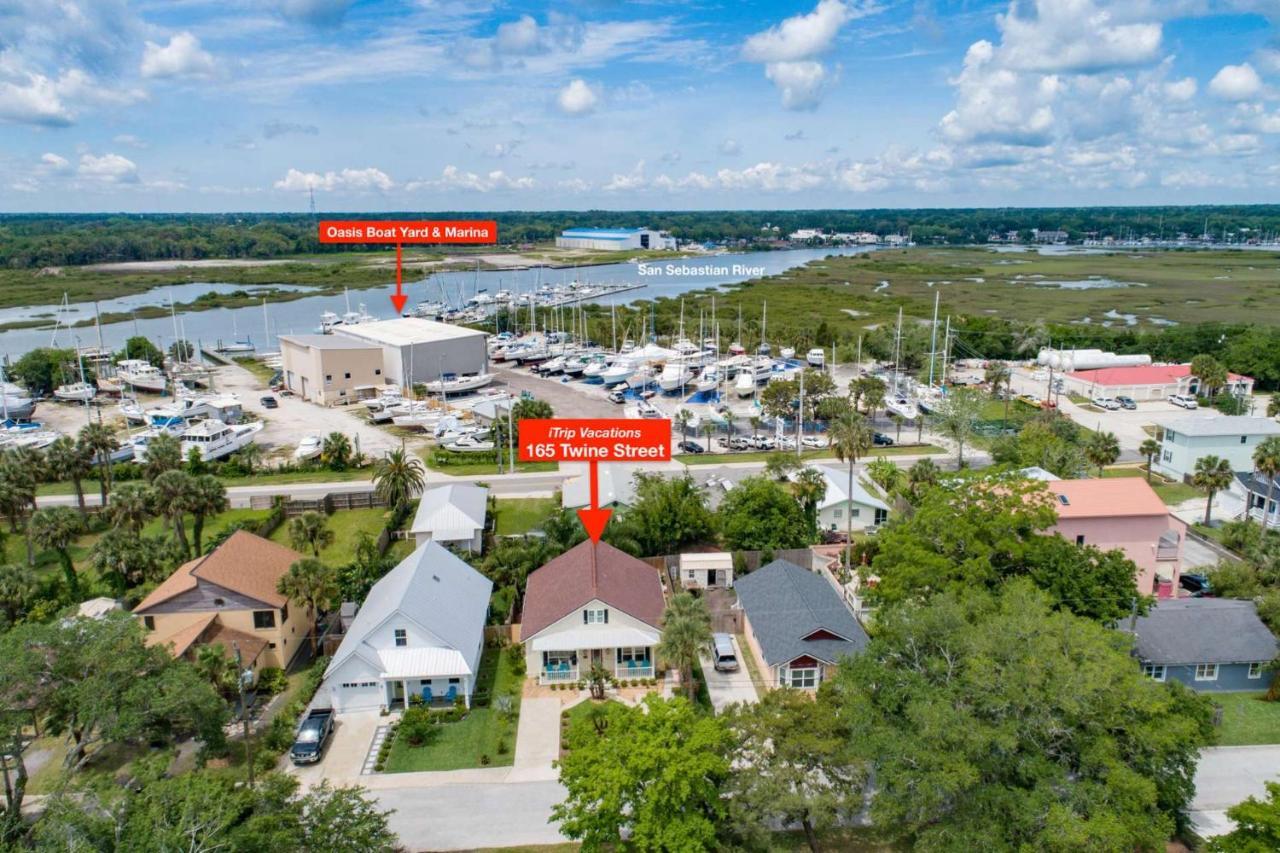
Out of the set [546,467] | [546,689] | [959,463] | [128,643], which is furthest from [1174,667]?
[546,467]

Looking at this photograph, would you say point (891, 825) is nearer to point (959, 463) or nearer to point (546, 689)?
point (546, 689)

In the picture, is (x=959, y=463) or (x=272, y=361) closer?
(x=959, y=463)

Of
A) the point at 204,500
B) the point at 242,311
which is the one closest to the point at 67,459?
the point at 204,500

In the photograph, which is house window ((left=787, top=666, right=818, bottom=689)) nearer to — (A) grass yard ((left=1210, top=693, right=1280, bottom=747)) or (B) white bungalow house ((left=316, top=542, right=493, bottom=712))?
(B) white bungalow house ((left=316, top=542, right=493, bottom=712))

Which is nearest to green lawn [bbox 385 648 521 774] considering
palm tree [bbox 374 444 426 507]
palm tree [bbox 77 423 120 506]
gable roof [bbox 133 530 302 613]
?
gable roof [bbox 133 530 302 613]

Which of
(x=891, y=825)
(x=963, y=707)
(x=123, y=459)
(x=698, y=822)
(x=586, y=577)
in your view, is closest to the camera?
(x=698, y=822)

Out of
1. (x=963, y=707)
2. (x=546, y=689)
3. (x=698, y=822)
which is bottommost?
(x=546, y=689)
